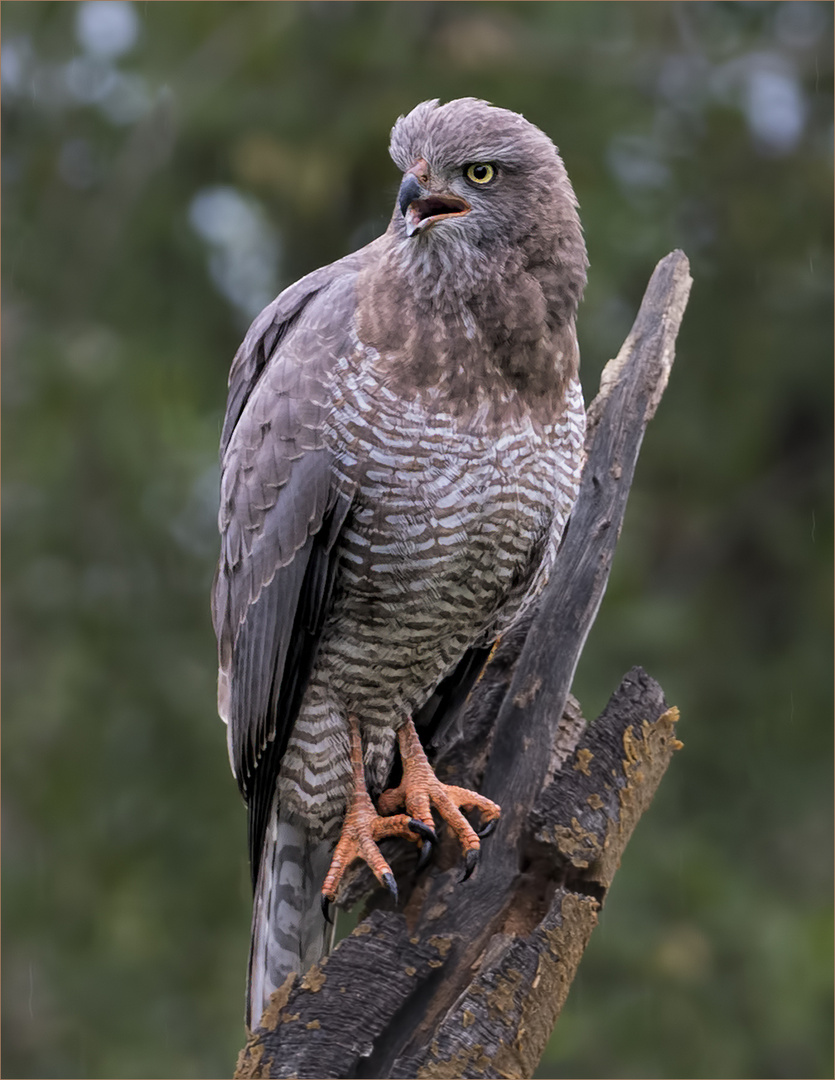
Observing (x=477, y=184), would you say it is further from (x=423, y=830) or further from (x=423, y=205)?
(x=423, y=830)

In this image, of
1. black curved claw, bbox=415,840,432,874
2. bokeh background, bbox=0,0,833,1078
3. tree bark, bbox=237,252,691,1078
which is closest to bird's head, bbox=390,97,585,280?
tree bark, bbox=237,252,691,1078

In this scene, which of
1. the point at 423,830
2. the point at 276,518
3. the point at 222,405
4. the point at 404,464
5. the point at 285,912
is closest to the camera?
the point at 404,464

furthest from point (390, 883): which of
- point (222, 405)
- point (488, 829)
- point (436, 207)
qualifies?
point (222, 405)

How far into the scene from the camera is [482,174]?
8.98 ft

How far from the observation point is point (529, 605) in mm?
3172

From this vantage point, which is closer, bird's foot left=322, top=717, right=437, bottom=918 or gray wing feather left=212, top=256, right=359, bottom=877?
gray wing feather left=212, top=256, right=359, bottom=877

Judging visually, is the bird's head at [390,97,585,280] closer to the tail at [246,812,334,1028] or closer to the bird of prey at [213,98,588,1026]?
the bird of prey at [213,98,588,1026]

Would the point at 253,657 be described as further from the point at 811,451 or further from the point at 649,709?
the point at 811,451

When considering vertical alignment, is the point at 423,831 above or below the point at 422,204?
below

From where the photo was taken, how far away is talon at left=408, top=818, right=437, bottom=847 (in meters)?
2.94

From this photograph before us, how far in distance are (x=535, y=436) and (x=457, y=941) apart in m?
1.07

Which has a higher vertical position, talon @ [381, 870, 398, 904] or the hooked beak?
the hooked beak

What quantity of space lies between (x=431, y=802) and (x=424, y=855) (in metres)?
0.12

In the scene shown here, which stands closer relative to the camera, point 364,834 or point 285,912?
point 364,834
